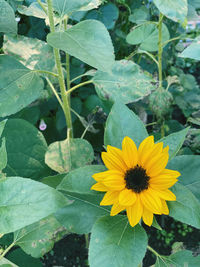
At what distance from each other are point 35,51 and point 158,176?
64cm

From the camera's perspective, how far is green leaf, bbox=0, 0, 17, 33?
97cm

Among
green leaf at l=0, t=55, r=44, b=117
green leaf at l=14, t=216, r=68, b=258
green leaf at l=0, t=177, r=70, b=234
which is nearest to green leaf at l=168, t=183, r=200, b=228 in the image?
green leaf at l=0, t=177, r=70, b=234

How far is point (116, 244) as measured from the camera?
2.48 ft

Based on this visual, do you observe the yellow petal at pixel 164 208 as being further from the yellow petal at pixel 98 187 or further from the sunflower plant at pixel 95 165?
the yellow petal at pixel 98 187

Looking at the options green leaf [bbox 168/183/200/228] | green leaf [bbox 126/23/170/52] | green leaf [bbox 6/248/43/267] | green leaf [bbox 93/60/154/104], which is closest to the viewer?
green leaf [bbox 168/183/200/228]

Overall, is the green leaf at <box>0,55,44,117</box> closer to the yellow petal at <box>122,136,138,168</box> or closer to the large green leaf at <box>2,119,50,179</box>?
the large green leaf at <box>2,119,50,179</box>

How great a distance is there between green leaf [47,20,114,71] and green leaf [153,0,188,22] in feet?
0.50

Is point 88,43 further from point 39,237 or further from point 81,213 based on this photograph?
point 39,237

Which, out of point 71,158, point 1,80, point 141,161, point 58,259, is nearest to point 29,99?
point 1,80

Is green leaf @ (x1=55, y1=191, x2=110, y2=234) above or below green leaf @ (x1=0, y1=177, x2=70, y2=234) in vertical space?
below

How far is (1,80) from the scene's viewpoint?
3.21 ft

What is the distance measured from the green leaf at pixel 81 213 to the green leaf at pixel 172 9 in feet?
1.60

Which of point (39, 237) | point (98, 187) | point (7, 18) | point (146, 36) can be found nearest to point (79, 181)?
point (98, 187)

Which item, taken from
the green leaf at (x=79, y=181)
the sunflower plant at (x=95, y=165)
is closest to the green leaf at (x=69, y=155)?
the sunflower plant at (x=95, y=165)
